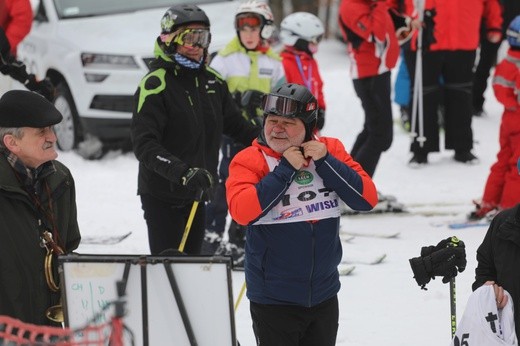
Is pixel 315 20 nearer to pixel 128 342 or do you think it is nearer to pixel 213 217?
pixel 213 217

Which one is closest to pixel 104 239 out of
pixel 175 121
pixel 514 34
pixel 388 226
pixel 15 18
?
pixel 388 226

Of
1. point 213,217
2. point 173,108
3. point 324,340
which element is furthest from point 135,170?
point 324,340

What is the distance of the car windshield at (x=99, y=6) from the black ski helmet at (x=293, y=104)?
23.5 feet

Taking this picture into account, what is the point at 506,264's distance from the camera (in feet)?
13.8

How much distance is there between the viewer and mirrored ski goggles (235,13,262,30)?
24.8 feet

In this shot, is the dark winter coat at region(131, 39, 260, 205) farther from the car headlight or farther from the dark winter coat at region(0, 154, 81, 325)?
the car headlight

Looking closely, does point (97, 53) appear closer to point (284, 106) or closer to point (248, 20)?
point (248, 20)

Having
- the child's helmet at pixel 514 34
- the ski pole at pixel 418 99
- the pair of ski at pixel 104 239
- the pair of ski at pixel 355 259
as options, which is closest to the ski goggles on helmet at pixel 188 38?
the pair of ski at pixel 355 259

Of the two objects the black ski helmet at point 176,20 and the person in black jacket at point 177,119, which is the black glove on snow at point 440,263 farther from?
the black ski helmet at point 176,20

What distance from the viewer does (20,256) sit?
13.1ft

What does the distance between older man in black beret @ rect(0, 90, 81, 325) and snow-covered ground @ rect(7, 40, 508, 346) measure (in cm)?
198

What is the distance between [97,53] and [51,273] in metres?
6.81

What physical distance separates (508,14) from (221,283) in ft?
33.5

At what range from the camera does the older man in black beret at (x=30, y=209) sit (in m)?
3.96
